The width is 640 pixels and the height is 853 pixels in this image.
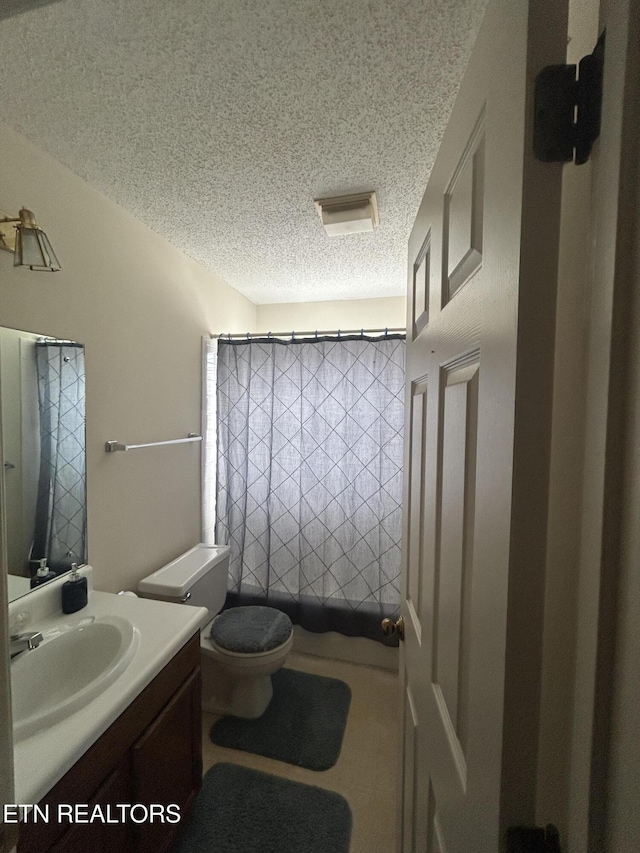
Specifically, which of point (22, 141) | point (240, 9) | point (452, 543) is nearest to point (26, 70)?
point (22, 141)

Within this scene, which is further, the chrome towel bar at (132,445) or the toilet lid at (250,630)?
the toilet lid at (250,630)

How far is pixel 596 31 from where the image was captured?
373 millimetres

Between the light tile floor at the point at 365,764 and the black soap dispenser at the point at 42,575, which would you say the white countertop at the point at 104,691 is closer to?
the black soap dispenser at the point at 42,575

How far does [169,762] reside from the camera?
1.06 metres

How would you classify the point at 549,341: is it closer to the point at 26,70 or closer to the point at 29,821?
the point at 29,821

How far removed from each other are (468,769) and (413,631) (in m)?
0.40

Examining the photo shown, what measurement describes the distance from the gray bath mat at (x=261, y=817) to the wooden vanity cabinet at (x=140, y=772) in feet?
0.47

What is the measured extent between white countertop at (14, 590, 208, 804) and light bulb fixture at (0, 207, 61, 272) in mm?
1065

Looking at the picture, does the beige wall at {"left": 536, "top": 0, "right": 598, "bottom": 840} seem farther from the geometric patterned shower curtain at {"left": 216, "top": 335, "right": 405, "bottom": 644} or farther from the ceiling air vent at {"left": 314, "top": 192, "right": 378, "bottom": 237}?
the geometric patterned shower curtain at {"left": 216, "top": 335, "right": 405, "bottom": 644}

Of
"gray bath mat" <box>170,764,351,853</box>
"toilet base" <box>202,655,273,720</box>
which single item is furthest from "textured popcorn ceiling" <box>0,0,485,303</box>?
"gray bath mat" <box>170,764,351,853</box>

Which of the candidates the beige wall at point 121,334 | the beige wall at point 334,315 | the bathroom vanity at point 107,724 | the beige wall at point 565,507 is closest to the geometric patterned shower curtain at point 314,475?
the beige wall at point 121,334

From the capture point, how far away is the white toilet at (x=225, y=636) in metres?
1.56

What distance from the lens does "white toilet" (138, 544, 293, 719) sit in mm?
1562

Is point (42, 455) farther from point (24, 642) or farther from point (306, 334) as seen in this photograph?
point (306, 334)
